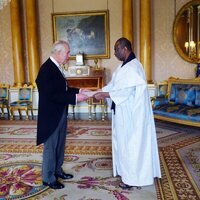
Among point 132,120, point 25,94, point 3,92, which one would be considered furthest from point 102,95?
point 3,92

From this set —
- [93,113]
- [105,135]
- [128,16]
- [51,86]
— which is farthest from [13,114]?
[51,86]

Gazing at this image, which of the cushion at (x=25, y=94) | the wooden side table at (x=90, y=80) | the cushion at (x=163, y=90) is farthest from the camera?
the cushion at (x=25, y=94)

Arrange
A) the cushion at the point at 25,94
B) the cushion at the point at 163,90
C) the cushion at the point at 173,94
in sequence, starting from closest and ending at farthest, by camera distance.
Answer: the cushion at the point at 173,94, the cushion at the point at 163,90, the cushion at the point at 25,94

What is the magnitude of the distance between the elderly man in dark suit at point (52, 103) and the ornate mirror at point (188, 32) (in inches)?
238

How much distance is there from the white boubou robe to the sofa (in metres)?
2.92

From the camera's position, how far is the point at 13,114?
8.68 metres

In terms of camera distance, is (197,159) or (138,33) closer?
(197,159)

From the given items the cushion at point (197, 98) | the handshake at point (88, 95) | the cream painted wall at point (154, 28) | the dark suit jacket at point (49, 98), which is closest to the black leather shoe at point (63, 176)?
the dark suit jacket at point (49, 98)

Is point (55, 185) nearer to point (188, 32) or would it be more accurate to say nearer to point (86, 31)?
point (86, 31)

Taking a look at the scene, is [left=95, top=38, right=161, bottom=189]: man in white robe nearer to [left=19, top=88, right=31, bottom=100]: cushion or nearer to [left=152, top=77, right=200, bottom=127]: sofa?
[left=152, top=77, right=200, bottom=127]: sofa

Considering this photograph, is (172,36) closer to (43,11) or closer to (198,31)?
(198,31)

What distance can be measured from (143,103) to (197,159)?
5.62 ft

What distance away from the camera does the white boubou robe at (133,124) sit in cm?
293

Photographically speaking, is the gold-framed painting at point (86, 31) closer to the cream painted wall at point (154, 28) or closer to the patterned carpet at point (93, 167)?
the cream painted wall at point (154, 28)
